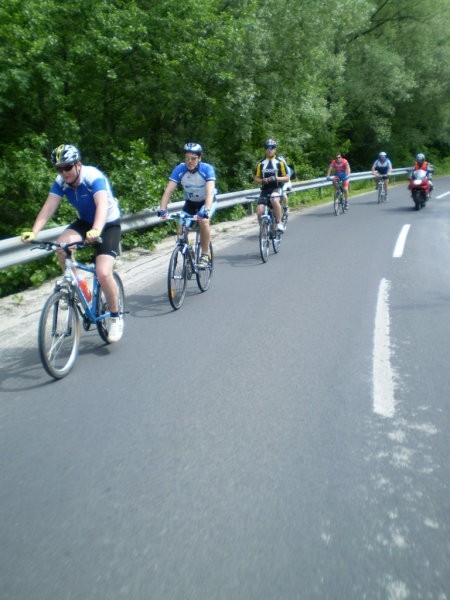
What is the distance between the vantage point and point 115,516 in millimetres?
3186

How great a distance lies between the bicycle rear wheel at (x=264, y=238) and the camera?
10.8m

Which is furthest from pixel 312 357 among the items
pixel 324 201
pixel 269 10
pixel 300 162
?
pixel 300 162

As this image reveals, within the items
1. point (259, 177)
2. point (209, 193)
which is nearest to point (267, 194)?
point (259, 177)

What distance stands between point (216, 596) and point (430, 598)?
0.86m

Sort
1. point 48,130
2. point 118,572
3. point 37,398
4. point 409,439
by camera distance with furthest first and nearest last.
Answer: point 48,130
point 37,398
point 409,439
point 118,572

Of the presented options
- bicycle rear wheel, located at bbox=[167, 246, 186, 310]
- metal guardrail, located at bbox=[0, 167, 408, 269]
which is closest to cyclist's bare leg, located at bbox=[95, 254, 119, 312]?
bicycle rear wheel, located at bbox=[167, 246, 186, 310]

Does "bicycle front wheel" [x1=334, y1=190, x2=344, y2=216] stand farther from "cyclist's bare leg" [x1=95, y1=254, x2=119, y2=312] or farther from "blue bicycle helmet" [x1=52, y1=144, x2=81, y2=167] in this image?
"blue bicycle helmet" [x1=52, y1=144, x2=81, y2=167]

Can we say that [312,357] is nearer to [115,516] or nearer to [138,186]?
[115,516]

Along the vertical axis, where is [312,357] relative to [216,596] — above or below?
below

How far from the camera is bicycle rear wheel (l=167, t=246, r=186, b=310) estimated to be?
7543 millimetres

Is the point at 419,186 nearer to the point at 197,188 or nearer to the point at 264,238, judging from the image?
the point at 264,238

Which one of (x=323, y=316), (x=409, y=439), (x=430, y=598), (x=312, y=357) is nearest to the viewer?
(x=430, y=598)

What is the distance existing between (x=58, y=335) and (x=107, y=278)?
0.81m

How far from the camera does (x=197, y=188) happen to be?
851 cm
